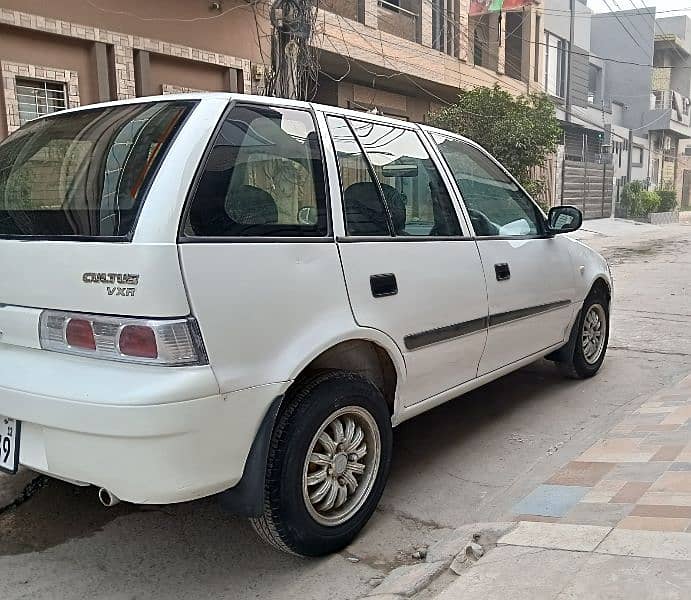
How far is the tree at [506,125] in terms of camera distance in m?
14.2

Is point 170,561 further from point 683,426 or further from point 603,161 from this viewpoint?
point 603,161

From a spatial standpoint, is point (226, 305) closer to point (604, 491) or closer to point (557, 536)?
point (557, 536)

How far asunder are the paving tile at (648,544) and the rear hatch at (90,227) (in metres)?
1.76

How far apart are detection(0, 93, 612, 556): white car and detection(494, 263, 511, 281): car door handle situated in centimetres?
32

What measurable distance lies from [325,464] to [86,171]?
1463 millimetres

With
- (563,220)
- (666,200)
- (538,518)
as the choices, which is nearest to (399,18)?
(563,220)

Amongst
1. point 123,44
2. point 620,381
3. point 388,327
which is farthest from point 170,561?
point 123,44

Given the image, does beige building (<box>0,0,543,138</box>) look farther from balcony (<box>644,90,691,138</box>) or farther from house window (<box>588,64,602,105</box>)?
balcony (<box>644,90,691,138</box>)

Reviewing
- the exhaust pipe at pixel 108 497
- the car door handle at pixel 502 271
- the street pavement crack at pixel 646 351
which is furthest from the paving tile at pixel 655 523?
the street pavement crack at pixel 646 351

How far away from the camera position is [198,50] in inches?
378

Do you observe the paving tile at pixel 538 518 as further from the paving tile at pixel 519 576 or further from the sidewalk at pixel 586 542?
the paving tile at pixel 519 576

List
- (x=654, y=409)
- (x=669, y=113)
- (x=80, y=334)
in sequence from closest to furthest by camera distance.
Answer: (x=80, y=334), (x=654, y=409), (x=669, y=113)

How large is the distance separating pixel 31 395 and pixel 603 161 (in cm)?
2993

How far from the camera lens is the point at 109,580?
2709 millimetres
